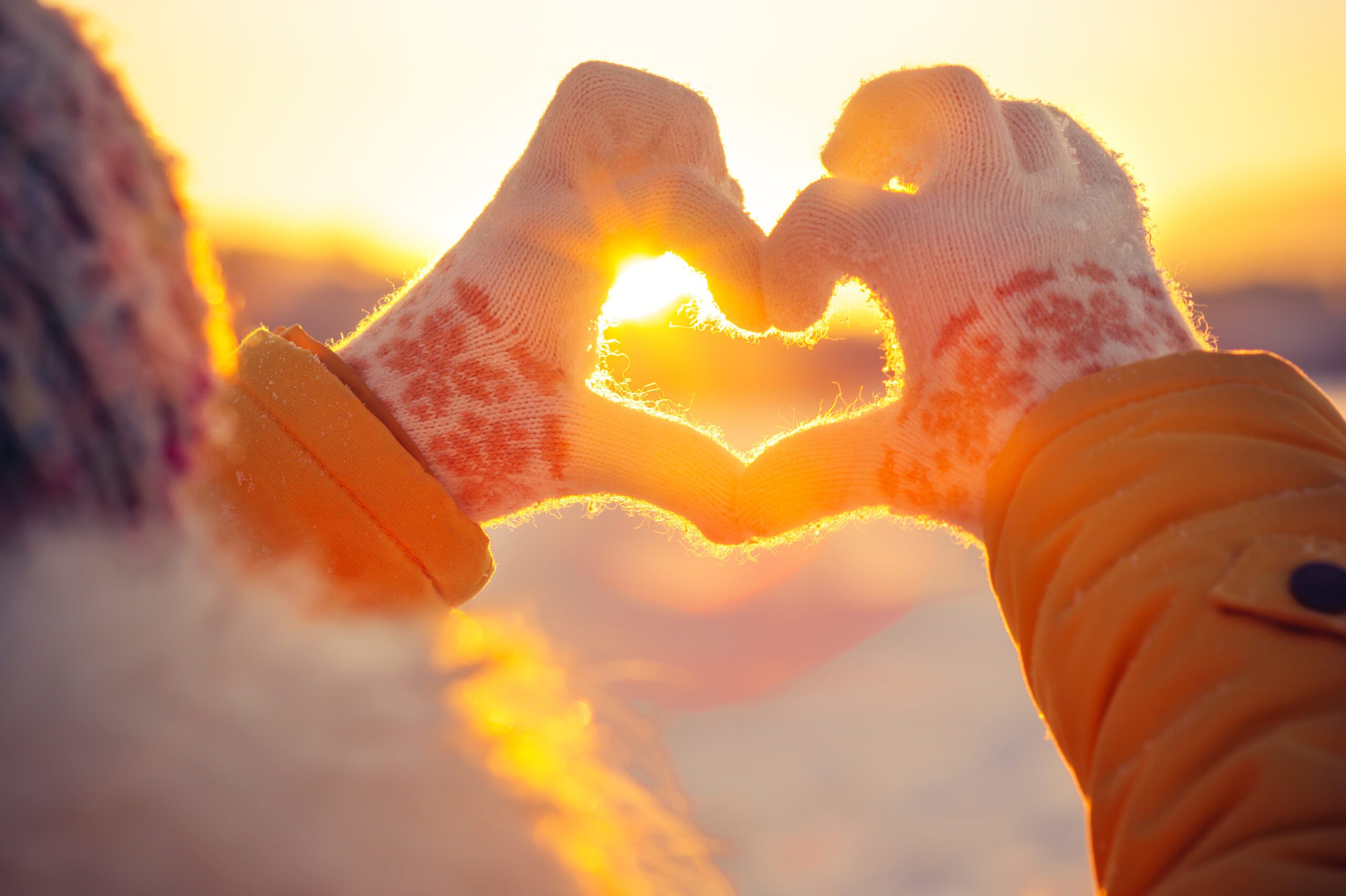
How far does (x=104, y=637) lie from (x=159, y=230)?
0.10 m

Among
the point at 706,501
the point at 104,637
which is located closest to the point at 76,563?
the point at 104,637

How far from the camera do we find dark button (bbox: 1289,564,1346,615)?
327 mm

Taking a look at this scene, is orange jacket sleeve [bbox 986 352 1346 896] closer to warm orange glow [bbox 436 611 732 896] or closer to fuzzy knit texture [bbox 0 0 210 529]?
warm orange glow [bbox 436 611 732 896]

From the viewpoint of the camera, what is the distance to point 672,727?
2.99ft

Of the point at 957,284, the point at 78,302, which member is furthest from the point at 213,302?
the point at 957,284

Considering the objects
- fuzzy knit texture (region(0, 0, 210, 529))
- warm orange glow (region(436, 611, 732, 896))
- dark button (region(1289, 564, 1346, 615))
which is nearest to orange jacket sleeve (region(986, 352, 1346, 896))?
dark button (region(1289, 564, 1346, 615))

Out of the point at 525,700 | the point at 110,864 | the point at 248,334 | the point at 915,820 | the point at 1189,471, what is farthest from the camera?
the point at 915,820

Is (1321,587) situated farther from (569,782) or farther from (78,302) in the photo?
(78,302)

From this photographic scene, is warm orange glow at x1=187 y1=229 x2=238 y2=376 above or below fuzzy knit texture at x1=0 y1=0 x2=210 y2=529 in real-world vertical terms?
above

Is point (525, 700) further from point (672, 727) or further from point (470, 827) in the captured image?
point (672, 727)

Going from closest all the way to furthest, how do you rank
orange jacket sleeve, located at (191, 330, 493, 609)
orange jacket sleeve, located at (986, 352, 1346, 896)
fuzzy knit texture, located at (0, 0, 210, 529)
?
fuzzy knit texture, located at (0, 0, 210, 529) < orange jacket sleeve, located at (986, 352, 1346, 896) < orange jacket sleeve, located at (191, 330, 493, 609)

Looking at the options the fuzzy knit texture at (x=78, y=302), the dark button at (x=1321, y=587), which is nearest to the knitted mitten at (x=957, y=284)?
the dark button at (x=1321, y=587)

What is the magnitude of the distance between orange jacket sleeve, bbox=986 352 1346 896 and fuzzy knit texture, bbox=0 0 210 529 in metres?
0.34

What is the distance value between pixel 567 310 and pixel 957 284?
0.91 ft
